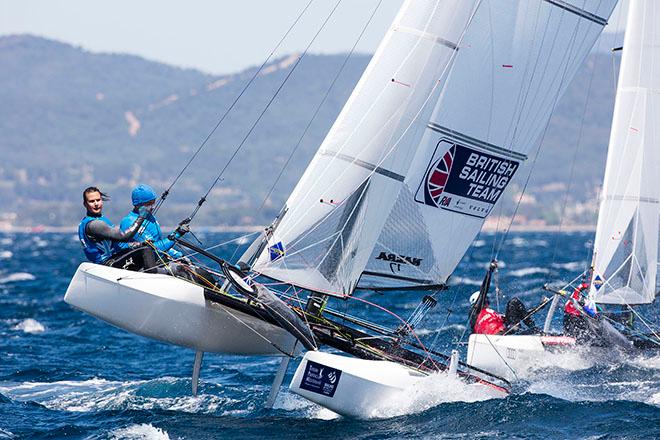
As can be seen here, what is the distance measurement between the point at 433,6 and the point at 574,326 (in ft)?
14.4

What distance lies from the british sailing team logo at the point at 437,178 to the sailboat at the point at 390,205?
15 mm

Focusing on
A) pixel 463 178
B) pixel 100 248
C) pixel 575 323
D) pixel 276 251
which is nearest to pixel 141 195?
pixel 100 248

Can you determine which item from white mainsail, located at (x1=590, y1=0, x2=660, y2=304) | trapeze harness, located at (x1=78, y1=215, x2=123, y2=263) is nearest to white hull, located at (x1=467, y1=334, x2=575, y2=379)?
white mainsail, located at (x1=590, y1=0, x2=660, y2=304)

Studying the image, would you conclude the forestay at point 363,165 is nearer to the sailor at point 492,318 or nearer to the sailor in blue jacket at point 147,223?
the sailor in blue jacket at point 147,223

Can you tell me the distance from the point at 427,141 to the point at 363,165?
2.62ft

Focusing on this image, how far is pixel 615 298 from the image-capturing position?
12.9 m

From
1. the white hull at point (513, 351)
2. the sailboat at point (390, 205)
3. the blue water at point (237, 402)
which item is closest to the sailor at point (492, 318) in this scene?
the white hull at point (513, 351)

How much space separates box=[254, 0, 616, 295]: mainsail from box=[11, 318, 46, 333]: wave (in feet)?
25.0

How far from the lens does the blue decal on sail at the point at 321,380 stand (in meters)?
8.53

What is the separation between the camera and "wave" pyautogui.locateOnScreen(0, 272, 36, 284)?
27.3 m

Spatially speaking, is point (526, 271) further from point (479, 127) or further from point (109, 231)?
point (109, 231)

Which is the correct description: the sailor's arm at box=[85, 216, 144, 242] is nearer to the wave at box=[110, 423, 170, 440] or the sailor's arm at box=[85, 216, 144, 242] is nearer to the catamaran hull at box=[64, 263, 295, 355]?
the catamaran hull at box=[64, 263, 295, 355]

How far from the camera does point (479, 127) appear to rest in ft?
32.3

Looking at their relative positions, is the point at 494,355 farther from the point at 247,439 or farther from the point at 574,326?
the point at 247,439
